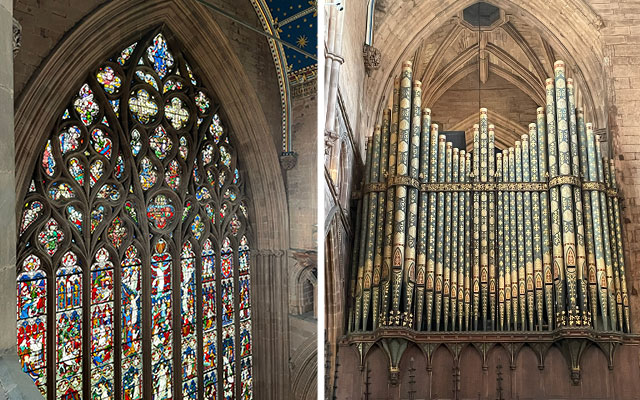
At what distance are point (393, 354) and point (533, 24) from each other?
6051 mm

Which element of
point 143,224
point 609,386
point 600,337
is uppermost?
point 143,224

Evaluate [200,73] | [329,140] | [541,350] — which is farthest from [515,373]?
[200,73]

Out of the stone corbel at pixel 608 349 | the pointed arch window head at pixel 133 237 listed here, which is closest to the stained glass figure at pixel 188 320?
the pointed arch window head at pixel 133 237

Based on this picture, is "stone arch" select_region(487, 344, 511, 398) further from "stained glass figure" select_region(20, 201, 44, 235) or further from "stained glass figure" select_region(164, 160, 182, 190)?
"stained glass figure" select_region(20, 201, 44, 235)

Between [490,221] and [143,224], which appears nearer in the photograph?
[143,224]

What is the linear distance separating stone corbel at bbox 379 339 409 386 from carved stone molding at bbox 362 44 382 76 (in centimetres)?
359

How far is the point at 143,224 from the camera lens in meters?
3.45

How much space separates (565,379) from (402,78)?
3.65 meters

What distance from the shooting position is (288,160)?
13.2ft

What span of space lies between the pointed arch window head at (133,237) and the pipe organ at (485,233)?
2.41 m

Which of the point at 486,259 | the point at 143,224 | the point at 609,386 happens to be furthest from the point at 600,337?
the point at 143,224

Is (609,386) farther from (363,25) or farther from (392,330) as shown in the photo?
A: (363,25)

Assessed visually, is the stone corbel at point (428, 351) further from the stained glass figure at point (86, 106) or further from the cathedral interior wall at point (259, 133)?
the stained glass figure at point (86, 106)

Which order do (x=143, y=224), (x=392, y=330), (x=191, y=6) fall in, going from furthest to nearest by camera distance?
1. (x=392, y=330)
2. (x=191, y=6)
3. (x=143, y=224)
